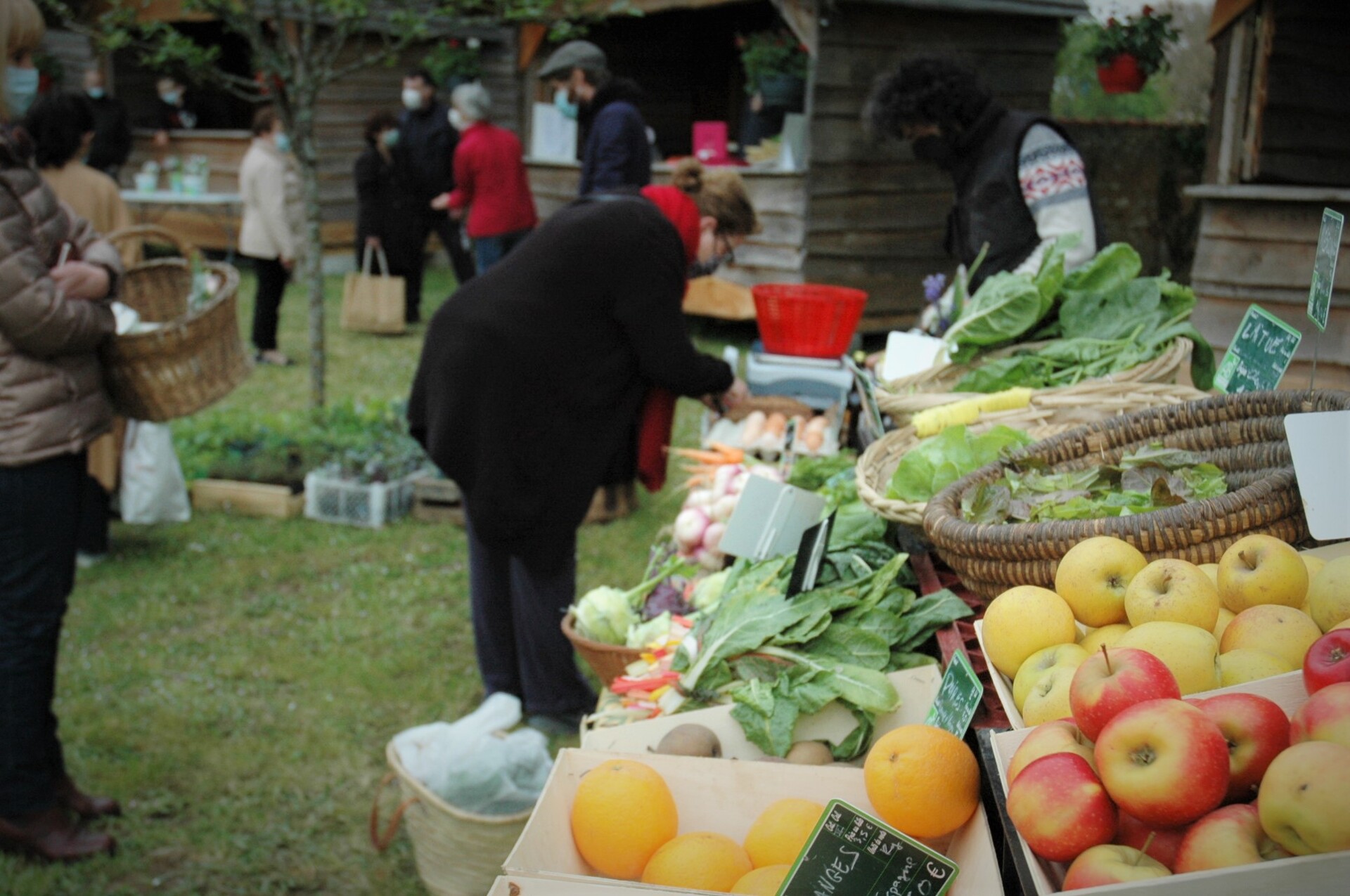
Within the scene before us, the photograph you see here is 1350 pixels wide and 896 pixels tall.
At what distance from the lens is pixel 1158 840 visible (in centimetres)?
104

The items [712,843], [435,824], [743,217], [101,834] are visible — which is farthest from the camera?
[743,217]

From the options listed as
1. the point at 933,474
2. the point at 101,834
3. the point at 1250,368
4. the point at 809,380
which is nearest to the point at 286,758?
the point at 101,834

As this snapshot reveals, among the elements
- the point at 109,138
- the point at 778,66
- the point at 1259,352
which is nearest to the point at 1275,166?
the point at 778,66

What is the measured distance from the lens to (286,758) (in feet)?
11.7

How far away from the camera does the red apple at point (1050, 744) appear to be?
1134 mm

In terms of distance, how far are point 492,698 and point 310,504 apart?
3.11 metres

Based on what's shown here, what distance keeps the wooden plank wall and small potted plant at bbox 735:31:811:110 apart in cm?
63

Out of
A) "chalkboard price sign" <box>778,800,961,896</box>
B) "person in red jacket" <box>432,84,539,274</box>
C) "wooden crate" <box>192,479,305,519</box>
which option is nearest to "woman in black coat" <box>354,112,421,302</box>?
"person in red jacket" <box>432,84,539,274</box>

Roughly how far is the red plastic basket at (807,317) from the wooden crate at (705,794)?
262 centimetres

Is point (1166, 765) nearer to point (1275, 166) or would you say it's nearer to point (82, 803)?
point (82, 803)

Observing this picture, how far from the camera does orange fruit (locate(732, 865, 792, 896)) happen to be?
1.31 meters

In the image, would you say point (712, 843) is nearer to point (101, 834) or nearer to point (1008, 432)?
point (1008, 432)

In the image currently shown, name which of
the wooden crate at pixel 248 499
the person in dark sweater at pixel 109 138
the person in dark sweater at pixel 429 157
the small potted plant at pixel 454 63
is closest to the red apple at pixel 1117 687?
the wooden crate at pixel 248 499

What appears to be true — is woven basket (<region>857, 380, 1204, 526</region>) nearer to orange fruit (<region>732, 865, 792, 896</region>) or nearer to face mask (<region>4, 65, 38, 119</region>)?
orange fruit (<region>732, 865, 792, 896</region>)
